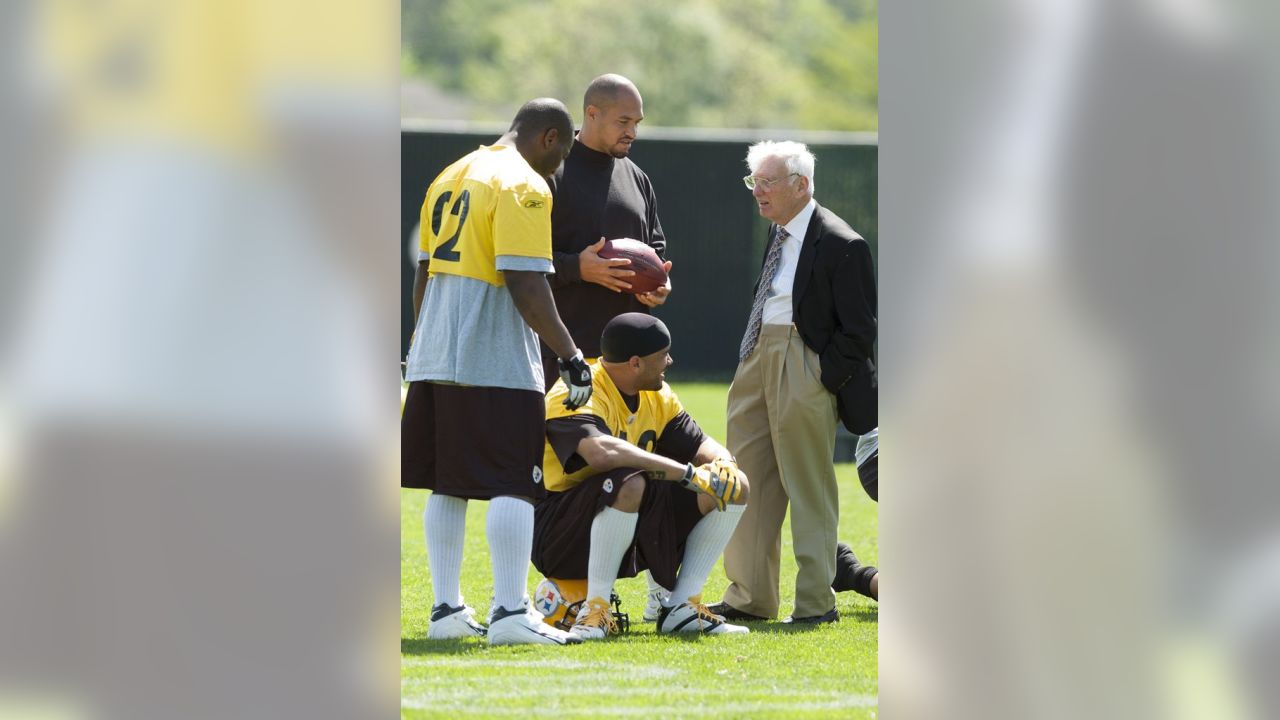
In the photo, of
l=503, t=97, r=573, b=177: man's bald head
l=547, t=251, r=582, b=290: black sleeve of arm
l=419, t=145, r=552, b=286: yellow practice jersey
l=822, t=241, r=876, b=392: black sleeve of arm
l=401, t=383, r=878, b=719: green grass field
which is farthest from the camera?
l=547, t=251, r=582, b=290: black sleeve of arm

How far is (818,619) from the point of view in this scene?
700 centimetres

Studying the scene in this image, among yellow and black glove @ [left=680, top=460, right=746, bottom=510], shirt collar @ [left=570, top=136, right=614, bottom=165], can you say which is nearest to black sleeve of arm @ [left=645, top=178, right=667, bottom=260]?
shirt collar @ [left=570, top=136, right=614, bottom=165]

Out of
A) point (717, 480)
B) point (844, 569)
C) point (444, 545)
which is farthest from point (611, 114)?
point (844, 569)

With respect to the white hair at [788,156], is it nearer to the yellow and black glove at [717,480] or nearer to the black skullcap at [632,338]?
the black skullcap at [632,338]

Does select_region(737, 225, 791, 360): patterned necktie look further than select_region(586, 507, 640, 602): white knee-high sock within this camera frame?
Yes

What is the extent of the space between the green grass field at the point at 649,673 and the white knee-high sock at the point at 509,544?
0.21 meters

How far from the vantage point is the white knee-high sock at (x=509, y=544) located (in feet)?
20.1

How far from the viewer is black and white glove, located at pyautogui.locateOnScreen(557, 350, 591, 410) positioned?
616cm

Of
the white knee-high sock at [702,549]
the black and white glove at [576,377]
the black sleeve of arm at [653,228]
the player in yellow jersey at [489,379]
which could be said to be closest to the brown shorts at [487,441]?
the player in yellow jersey at [489,379]

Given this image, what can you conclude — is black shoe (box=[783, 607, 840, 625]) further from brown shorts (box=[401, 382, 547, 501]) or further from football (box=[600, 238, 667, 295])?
football (box=[600, 238, 667, 295])

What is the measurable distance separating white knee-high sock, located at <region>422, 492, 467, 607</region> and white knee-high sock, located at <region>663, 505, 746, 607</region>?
87 cm
